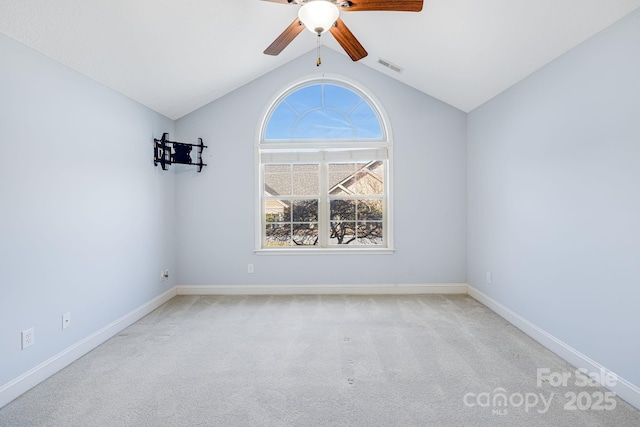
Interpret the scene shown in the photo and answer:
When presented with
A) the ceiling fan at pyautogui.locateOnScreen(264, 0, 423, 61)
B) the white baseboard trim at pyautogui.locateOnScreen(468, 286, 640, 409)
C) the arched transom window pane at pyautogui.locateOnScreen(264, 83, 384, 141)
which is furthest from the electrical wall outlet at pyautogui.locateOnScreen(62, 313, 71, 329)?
the white baseboard trim at pyautogui.locateOnScreen(468, 286, 640, 409)

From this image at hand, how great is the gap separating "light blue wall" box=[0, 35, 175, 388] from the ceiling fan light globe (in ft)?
6.26

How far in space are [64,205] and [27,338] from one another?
95cm

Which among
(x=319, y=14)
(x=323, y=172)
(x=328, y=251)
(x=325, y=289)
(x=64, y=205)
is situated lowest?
(x=325, y=289)

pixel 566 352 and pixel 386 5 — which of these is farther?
pixel 566 352

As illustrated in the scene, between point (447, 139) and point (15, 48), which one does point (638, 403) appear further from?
point (15, 48)

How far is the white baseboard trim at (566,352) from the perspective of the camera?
1912 millimetres

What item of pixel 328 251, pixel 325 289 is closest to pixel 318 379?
pixel 325 289

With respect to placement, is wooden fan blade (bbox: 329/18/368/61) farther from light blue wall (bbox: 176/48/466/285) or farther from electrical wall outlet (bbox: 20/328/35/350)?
electrical wall outlet (bbox: 20/328/35/350)

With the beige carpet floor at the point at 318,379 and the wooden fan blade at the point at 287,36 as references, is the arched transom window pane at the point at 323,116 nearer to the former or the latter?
the wooden fan blade at the point at 287,36

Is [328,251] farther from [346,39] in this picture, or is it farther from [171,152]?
[346,39]

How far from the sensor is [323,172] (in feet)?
14.3

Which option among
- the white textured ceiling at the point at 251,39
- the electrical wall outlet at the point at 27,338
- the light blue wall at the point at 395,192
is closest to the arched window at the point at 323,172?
the light blue wall at the point at 395,192

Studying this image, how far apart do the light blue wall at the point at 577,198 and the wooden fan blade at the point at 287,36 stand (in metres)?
2.07

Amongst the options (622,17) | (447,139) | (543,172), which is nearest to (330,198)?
(447,139)
